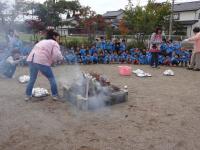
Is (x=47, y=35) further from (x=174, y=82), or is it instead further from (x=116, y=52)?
(x=116, y=52)

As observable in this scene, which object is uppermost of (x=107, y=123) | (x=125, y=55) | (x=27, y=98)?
(x=125, y=55)

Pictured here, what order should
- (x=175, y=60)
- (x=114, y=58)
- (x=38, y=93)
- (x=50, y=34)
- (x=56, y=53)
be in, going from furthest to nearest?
(x=114, y=58), (x=175, y=60), (x=38, y=93), (x=50, y=34), (x=56, y=53)

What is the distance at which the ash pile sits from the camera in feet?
17.8

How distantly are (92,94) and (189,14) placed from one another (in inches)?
1364

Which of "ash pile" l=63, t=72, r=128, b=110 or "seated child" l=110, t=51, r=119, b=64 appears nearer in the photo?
"ash pile" l=63, t=72, r=128, b=110

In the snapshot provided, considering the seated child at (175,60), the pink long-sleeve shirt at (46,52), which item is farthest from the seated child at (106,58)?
the pink long-sleeve shirt at (46,52)

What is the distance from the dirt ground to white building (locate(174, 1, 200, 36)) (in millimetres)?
29818

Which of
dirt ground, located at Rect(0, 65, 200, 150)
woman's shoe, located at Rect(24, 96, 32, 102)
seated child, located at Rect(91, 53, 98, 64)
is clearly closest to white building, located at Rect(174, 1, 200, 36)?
seated child, located at Rect(91, 53, 98, 64)

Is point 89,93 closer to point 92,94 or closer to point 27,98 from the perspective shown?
point 92,94

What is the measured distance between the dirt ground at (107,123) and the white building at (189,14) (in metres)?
29.8

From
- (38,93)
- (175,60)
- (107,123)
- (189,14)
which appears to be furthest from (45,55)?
(189,14)

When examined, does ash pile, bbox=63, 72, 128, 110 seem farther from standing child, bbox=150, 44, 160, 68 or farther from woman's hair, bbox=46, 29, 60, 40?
standing child, bbox=150, 44, 160, 68

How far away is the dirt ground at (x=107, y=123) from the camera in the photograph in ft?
12.8

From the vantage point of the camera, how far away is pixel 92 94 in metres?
5.66
